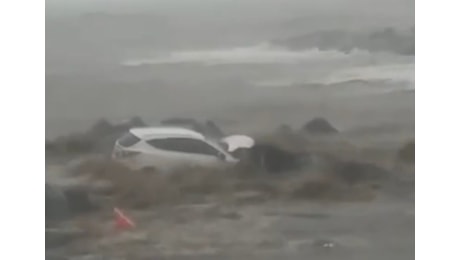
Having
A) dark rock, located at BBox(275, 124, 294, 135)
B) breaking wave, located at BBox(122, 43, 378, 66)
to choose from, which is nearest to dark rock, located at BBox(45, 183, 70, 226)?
breaking wave, located at BBox(122, 43, 378, 66)

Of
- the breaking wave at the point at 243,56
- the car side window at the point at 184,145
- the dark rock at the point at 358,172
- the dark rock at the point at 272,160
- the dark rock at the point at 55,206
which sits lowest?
the dark rock at the point at 55,206

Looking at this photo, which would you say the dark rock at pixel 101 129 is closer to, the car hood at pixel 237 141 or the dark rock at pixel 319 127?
the car hood at pixel 237 141

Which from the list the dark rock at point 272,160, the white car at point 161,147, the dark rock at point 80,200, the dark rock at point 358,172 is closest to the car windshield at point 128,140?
the white car at point 161,147

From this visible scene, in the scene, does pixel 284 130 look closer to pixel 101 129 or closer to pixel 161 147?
pixel 161 147

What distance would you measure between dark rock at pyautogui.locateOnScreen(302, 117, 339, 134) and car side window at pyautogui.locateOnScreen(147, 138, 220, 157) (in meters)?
0.17

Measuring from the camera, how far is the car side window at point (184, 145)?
1.33 metres

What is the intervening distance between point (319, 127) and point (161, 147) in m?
0.29

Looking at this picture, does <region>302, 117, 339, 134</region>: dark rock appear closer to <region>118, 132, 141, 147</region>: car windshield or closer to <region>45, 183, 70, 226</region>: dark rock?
<region>118, 132, 141, 147</region>: car windshield

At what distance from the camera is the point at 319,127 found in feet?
4.39

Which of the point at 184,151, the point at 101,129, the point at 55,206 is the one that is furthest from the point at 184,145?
the point at 55,206
